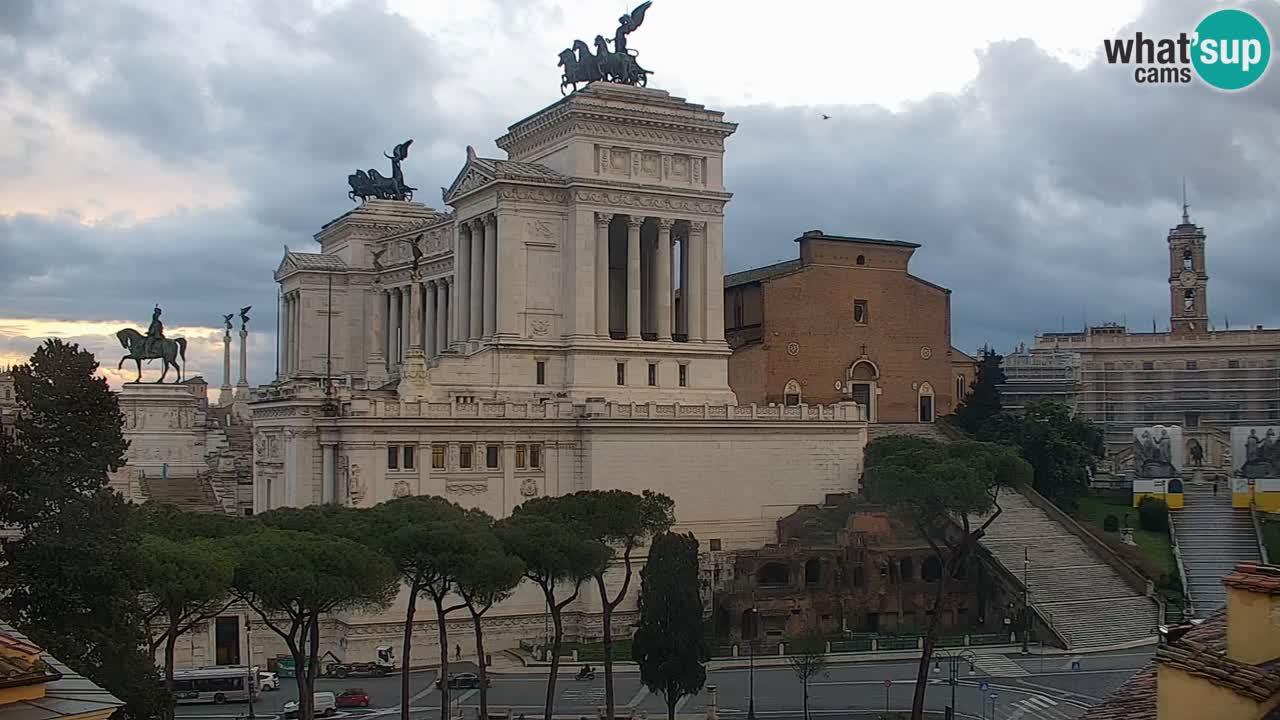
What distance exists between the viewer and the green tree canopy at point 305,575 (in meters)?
38.5

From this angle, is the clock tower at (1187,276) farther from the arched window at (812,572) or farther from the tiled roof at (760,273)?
the arched window at (812,572)

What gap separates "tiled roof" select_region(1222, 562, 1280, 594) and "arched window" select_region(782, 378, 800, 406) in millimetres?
69002

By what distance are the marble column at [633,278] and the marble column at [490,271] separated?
22.6 ft

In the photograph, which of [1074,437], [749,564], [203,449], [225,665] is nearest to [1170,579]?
[1074,437]

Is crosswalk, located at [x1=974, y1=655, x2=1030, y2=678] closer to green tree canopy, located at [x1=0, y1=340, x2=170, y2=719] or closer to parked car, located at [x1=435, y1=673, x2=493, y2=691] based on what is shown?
parked car, located at [x1=435, y1=673, x2=493, y2=691]

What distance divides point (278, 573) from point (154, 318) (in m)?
58.2

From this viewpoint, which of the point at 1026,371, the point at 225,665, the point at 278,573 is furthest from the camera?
the point at 1026,371

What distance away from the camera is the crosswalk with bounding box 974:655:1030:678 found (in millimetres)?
56406

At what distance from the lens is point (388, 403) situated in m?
60.0

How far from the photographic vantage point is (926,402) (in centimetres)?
8669

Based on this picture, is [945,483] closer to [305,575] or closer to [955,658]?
[955,658]

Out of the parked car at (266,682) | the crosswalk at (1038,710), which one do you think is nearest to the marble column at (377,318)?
the parked car at (266,682)

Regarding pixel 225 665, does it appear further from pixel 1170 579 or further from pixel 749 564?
pixel 1170 579

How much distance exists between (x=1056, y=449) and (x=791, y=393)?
1554cm
